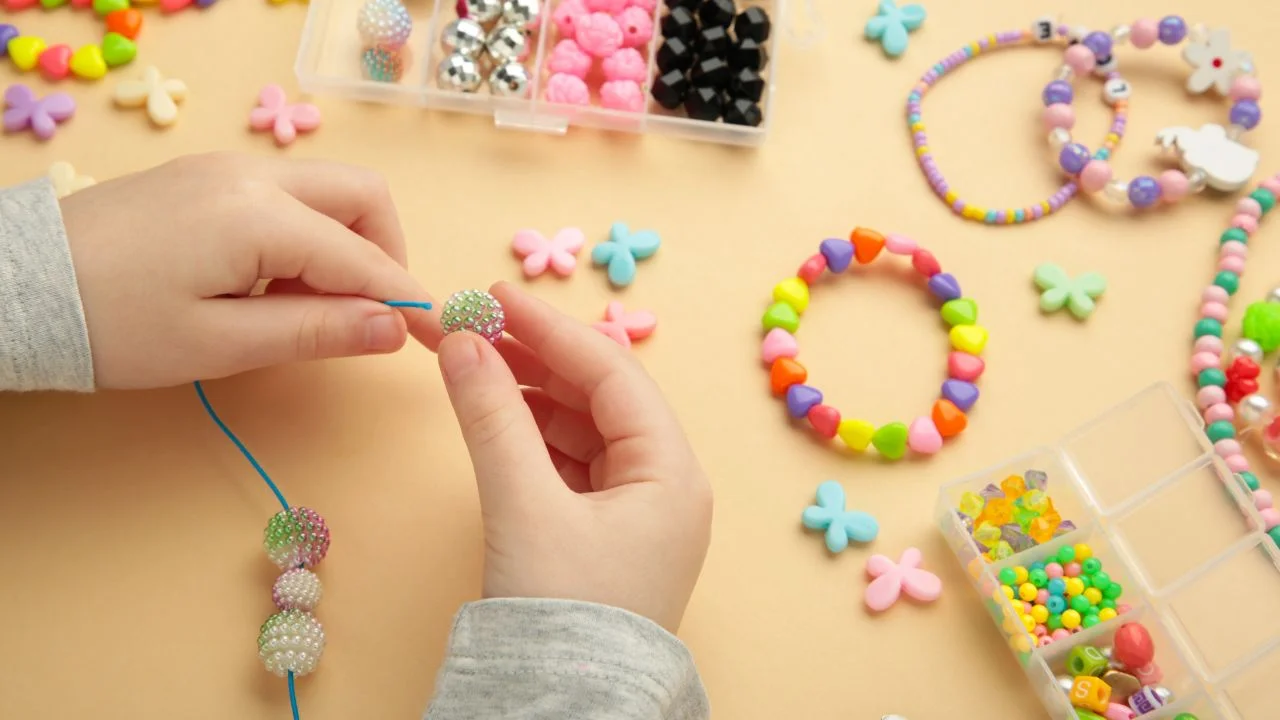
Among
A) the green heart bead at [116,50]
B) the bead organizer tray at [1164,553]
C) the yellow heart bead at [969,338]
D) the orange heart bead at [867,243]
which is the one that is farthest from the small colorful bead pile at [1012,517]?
the green heart bead at [116,50]

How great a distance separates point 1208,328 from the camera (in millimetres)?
1061

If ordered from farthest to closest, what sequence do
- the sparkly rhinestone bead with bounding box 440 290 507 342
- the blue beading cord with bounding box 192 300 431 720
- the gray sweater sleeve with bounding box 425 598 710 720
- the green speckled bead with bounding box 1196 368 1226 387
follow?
the green speckled bead with bounding box 1196 368 1226 387 → the blue beading cord with bounding box 192 300 431 720 → the sparkly rhinestone bead with bounding box 440 290 507 342 → the gray sweater sleeve with bounding box 425 598 710 720

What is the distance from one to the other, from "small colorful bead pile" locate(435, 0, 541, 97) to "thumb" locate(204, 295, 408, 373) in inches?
12.7

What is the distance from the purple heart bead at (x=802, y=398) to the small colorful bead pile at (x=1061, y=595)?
22 cm

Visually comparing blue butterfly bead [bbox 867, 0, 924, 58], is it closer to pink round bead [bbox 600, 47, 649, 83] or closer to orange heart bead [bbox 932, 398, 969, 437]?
pink round bead [bbox 600, 47, 649, 83]

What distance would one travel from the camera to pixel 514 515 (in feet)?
2.46

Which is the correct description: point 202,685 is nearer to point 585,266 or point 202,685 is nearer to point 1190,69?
point 585,266

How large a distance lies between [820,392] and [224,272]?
521 millimetres

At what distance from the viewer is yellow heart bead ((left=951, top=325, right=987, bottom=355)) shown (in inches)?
40.9


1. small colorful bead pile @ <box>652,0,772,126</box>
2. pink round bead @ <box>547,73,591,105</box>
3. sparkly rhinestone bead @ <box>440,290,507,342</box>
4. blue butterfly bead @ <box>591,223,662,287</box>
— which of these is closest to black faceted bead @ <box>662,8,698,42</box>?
small colorful bead pile @ <box>652,0,772,126</box>

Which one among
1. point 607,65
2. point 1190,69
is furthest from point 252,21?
point 1190,69

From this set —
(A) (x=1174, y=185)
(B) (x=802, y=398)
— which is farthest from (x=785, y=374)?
(A) (x=1174, y=185)

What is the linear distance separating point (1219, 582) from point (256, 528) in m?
0.80

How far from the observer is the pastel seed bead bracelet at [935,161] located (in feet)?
3.67
